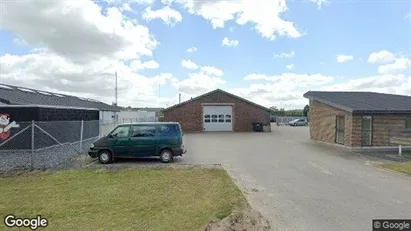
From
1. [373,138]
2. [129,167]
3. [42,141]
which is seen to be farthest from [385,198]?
[42,141]

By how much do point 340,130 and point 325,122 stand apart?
2.01m

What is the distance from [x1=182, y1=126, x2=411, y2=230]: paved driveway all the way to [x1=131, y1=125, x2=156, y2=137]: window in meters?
2.01

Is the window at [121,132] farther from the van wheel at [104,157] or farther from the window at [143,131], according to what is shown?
the van wheel at [104,157]

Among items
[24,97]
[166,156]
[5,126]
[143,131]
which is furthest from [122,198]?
[24,97]

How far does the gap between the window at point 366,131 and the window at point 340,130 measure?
49.6 inches

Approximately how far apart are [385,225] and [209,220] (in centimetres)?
347

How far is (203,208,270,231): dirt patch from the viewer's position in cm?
588

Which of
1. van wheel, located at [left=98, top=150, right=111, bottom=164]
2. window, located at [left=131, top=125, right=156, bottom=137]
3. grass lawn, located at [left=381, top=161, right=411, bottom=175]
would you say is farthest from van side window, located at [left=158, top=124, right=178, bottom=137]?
grass lawn, located at [left=381, top=161, right=411, bottom=175]

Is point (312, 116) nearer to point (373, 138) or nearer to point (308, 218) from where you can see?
point (373, 138)

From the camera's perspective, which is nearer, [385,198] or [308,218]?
[308,218]

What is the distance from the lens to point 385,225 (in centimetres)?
653

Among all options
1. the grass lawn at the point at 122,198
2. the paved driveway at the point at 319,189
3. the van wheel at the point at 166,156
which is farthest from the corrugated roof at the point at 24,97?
the paved driveway at the point at 319,189

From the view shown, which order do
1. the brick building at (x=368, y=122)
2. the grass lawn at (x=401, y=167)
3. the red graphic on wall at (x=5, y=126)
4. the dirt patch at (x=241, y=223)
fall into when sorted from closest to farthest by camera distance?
the dirt patch at (x=241, y=223), the grass lawn at (x=401, y=167), the red graphic on wall at (x=5, y=126), the brick building at (x=368, y=122)

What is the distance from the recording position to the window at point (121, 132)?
13805 millimetres
